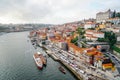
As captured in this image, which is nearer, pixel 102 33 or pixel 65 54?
pixel 65 54

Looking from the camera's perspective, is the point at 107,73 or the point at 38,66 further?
the point at 38,66

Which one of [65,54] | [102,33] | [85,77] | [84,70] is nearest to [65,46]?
[65,54]

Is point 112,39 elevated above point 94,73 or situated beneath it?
elevated above

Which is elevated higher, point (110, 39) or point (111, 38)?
point (111, 38)

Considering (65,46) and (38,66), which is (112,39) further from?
(38,66)

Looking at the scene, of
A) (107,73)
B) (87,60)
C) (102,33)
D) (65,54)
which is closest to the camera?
(107,73)

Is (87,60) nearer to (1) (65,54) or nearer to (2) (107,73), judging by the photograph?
(2) (107,73)

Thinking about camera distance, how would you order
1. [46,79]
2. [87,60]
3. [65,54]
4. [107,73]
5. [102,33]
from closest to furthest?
[107,73] < [46,79] < [87,60] < [65,54] < [102,33]

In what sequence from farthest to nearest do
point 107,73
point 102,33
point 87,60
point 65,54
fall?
1. point 102,33
2. point 65,54
3. point 87,60
4. point 107,73

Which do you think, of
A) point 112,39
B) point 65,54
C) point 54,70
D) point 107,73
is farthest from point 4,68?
point 112,39
